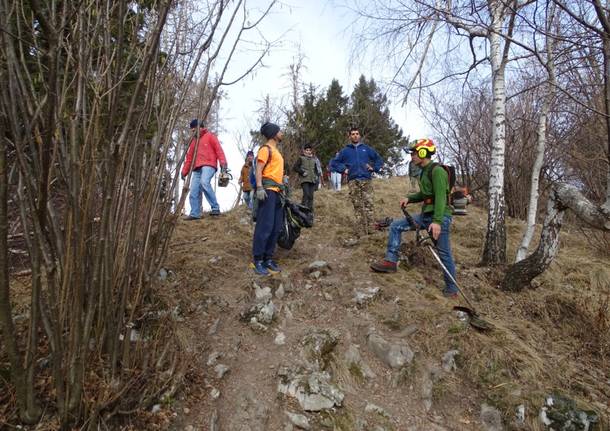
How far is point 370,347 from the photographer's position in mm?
3408

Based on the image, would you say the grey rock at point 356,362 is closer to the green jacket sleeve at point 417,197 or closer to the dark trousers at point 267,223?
the dark trousers at point 267,223

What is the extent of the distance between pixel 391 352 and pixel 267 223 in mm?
1968

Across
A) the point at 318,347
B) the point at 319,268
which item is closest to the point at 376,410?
the point at 318,347

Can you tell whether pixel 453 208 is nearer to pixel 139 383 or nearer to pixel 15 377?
pixel 139 383

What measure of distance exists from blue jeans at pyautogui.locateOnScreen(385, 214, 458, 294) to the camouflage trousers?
172 centimetres

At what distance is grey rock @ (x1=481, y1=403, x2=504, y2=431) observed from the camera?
2.76 m

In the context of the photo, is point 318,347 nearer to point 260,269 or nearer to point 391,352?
point 391,352

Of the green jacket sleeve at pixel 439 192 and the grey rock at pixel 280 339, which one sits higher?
the green jacket sleeve at pixel 439 192

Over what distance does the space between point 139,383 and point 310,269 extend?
101 inches

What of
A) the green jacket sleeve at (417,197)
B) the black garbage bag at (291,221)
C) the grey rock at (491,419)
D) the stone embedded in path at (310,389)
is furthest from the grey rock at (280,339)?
the green jacket sleeve at (417,197)

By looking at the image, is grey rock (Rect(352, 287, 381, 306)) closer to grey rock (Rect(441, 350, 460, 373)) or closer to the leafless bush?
grey rock (Rect(441, 350, 460, 373))

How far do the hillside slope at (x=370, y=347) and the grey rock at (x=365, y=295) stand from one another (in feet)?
0.08

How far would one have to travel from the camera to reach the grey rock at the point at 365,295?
3.98 metres

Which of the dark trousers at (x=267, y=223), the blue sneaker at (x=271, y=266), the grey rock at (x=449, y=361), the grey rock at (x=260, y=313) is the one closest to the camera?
the grey rock at (x=449, y=361)
